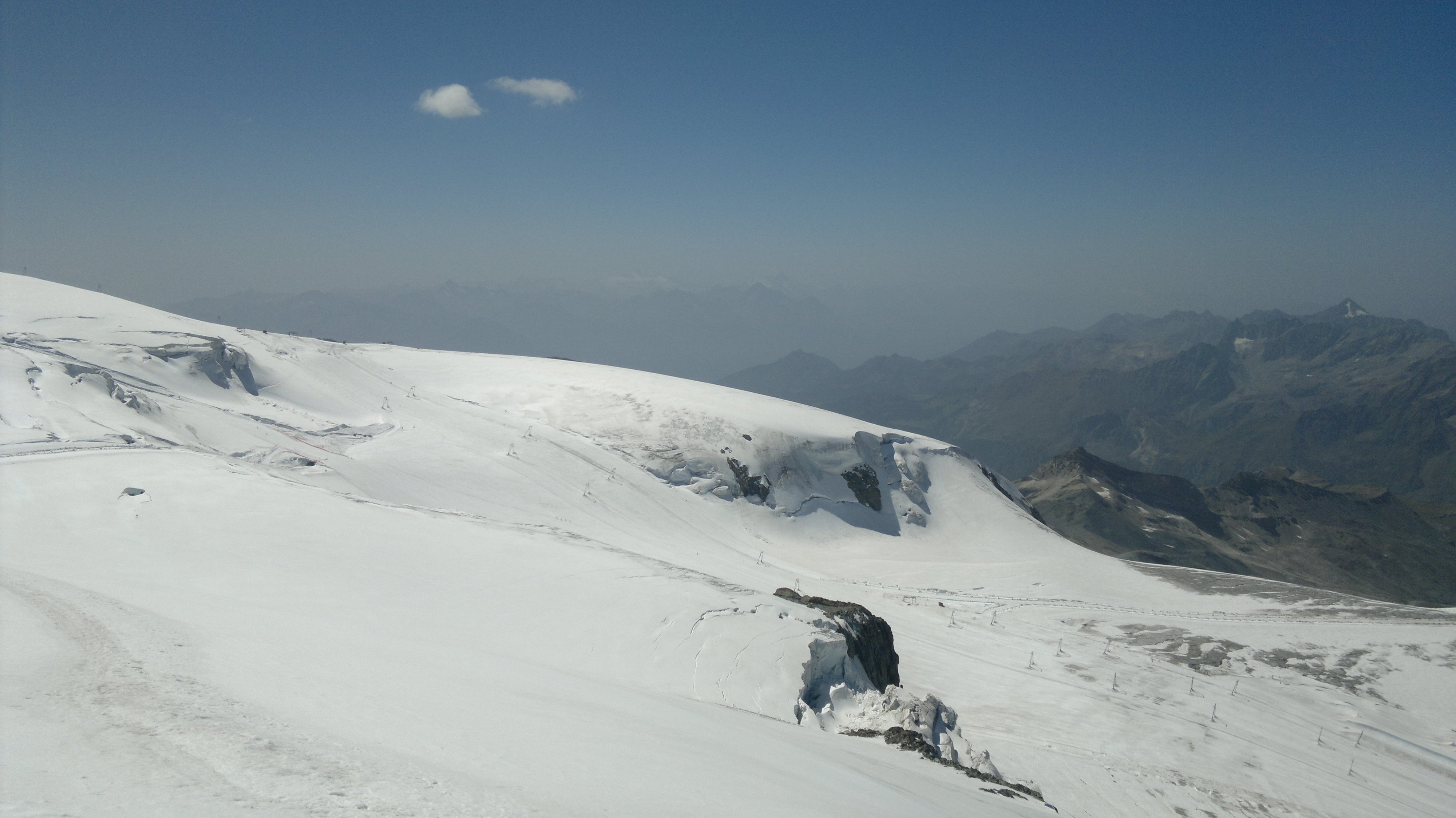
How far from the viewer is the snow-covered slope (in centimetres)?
720

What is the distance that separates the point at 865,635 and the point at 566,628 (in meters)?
9.14

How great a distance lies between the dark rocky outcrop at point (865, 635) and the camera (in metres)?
19.2

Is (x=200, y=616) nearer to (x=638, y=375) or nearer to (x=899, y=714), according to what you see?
(x=899, y=714)

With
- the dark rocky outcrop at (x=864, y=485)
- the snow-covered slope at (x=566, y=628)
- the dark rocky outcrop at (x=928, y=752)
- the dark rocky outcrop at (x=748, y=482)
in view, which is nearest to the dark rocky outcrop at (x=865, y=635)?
the snow-covered slope at (x=566, y=628)

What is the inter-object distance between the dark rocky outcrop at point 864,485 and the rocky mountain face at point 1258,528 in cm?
5080

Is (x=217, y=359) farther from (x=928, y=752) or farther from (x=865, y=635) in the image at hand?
(x=928, y=752)

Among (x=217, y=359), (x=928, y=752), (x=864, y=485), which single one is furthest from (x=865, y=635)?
(x=217, y=359)

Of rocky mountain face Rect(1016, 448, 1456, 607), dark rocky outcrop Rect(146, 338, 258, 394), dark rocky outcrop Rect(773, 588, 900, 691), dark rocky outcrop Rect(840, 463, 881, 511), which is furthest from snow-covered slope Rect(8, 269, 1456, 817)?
rocky mountain face Rect(1016, 448, 1456, 607)

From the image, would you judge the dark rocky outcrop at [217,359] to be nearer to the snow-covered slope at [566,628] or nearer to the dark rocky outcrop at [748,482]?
the snow-covered slope at [566,628]

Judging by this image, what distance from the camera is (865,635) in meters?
20.2

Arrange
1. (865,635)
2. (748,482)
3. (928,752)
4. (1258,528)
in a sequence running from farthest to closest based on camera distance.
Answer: (1258,528), (748,482), (865,635), (928,752)

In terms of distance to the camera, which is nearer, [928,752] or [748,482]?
[928,752]

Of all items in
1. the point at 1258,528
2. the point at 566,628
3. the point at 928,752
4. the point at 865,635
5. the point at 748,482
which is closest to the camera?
the point at 928,752

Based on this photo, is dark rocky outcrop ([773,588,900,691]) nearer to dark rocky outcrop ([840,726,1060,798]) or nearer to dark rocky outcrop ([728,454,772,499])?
dark rocky outcrop ([840,726,1060,798])
